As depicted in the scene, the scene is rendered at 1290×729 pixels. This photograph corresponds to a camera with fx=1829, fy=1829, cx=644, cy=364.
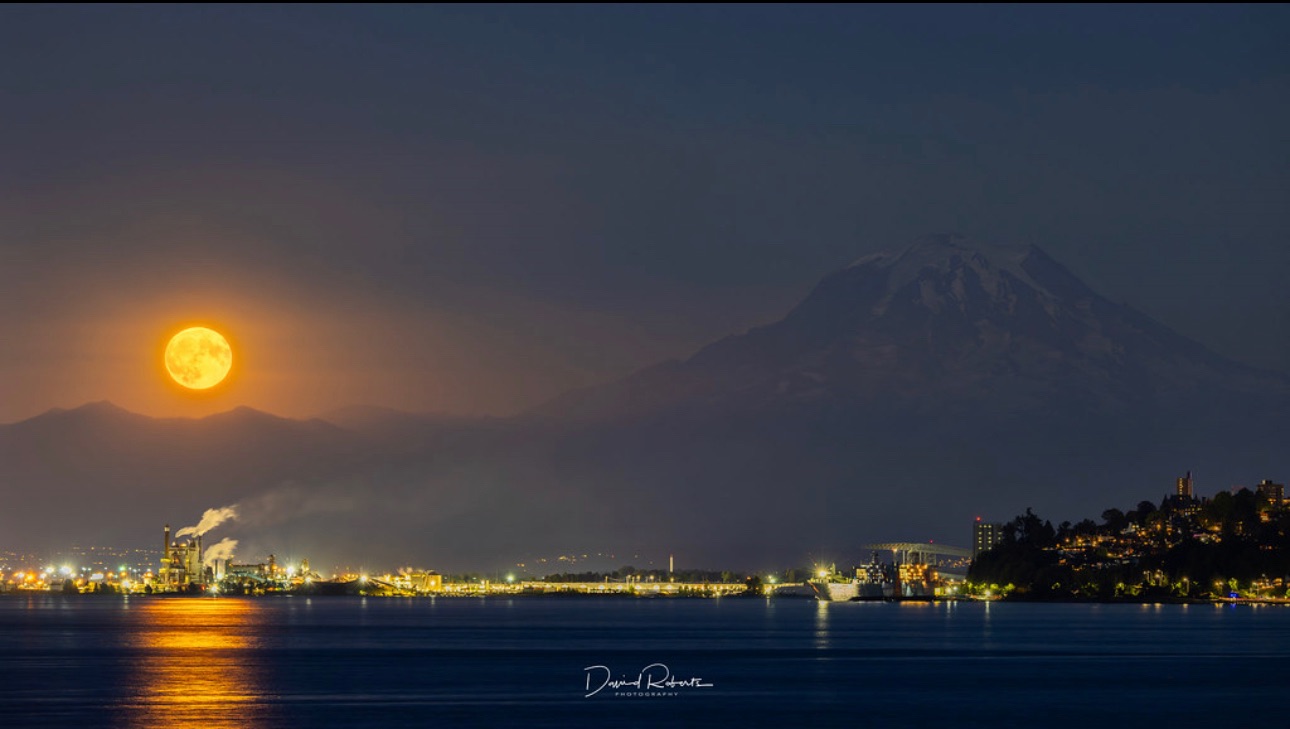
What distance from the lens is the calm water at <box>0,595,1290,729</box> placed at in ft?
267

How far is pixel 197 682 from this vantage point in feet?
329

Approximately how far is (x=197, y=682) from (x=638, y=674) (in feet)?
83.6

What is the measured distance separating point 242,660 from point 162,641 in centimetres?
3327

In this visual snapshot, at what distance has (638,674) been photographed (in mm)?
108375

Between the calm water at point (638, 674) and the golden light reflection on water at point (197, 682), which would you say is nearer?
the golden light reflection on water at point (197, 682)

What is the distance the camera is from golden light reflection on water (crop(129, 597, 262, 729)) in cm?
7950

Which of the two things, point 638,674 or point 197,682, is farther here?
point 638,674

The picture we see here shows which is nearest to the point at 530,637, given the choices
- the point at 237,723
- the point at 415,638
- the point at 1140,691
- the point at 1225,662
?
the point at 415,638

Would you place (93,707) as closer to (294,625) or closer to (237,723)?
(237,723)

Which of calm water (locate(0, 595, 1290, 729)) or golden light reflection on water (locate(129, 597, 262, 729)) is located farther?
calm water (locate(0, 595, 1290, 729))

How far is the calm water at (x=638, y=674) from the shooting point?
8131 cm

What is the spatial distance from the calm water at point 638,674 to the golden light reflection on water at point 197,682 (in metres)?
0.17

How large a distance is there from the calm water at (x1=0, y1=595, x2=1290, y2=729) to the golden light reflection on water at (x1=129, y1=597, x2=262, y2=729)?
167mm

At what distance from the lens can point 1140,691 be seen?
9562 cm
